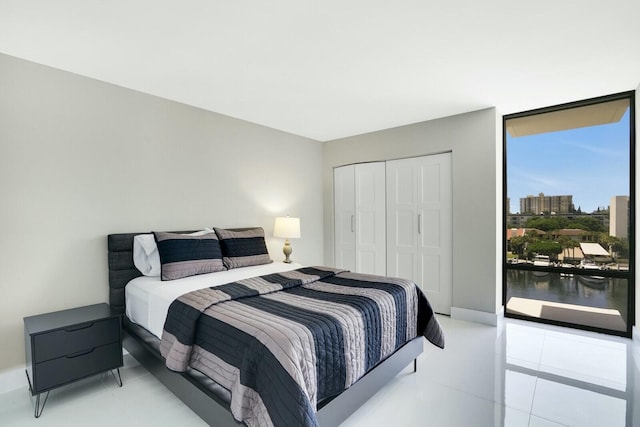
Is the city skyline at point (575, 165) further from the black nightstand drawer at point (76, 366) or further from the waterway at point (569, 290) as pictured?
the black nightstand drawer at point (76, 366)

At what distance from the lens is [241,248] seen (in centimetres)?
327

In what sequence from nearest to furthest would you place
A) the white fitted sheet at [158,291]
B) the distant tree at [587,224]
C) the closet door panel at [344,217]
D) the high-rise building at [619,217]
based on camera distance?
the white fitted sheet at [158,291]
the high-rise building at [619,217]
the distant tree at [587,224]
the closet door panel at [344,217]

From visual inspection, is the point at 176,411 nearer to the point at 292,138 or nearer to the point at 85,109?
the point at 85,109

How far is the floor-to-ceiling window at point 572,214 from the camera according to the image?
3203mm

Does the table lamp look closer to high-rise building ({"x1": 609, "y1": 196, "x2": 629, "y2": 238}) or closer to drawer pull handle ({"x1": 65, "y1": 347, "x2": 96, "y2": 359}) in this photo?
drawer pull handle ({"x1": 65, "y1": 347, "x2": 96, "y2": 359})

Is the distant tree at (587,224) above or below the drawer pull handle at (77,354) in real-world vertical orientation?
above

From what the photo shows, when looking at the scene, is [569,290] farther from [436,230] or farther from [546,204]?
[436,230]

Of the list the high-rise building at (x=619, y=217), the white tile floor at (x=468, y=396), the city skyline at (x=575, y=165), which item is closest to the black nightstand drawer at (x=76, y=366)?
the white tile floor at (x=468, y=396)

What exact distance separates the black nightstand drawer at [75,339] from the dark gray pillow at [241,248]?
3.54ft

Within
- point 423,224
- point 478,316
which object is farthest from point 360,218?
point 478,316

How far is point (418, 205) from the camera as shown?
4137mm

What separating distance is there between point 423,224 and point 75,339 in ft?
12.0

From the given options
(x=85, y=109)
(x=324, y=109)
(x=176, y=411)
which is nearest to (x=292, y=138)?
(x=324, y=109)

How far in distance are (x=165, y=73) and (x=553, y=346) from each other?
4288 millimetres
